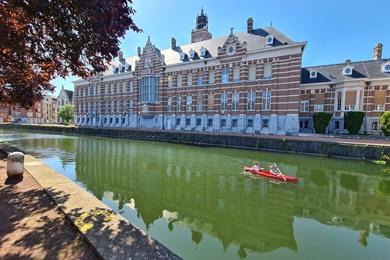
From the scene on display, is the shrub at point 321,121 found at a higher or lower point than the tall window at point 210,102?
lower

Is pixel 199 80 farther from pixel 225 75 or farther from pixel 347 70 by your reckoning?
pixel 347 70

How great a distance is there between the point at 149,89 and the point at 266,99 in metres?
23.2

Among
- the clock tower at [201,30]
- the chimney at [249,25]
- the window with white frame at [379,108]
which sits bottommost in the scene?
the window with white frame at [379,108]

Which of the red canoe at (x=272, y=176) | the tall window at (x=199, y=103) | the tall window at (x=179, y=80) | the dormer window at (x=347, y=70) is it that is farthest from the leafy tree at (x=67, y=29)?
the dormer window at (x=347, y=70)

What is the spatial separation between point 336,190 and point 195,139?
19.0 m

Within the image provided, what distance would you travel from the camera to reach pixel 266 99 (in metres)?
34.8

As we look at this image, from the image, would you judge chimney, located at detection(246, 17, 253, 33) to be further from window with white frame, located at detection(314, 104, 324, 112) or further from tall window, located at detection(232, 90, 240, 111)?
window with white frame, located at detection(314, 104, 324, 112)

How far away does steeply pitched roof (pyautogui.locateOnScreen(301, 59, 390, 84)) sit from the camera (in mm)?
33281

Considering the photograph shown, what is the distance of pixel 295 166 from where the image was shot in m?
18.3

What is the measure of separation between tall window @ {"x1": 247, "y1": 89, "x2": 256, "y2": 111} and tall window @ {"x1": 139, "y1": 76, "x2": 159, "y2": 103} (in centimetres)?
1843

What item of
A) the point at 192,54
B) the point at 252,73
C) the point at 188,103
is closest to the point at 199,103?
the point at 188,103

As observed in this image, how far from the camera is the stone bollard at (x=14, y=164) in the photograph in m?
8.34

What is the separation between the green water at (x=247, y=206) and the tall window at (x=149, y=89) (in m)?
30.0

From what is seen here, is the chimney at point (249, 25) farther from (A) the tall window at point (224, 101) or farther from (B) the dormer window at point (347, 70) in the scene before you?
(B) the dormer window at point (347, 70)
